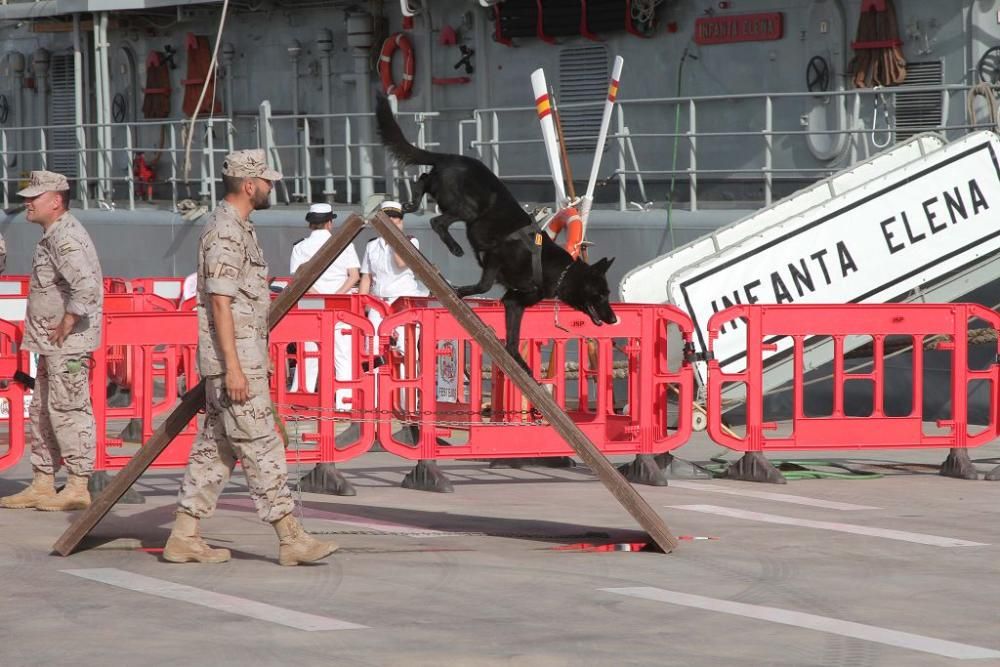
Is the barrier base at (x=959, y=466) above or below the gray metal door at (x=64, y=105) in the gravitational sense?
below

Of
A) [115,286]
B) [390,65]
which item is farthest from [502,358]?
[390,65]

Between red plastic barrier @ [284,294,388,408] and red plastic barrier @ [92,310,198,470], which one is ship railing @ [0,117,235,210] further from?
red plastic barrier @ [92,310,198,470]

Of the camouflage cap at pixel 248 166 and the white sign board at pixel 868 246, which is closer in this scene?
the camouflage cap at pixel 248 166

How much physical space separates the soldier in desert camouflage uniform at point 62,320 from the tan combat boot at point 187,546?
1.82 m

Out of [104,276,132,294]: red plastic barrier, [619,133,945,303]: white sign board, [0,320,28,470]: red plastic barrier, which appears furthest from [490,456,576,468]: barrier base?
[104,276,132,294]: red plastic barrier

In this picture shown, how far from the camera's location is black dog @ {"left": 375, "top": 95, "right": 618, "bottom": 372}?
26.2ft

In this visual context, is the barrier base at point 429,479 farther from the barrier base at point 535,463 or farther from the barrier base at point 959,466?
the barrier base at point 959,466

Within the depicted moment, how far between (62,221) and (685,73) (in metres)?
12.7

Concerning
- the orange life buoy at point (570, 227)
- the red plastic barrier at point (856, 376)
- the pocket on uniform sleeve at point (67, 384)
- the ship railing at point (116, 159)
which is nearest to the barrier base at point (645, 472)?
the red plastic barrier at point (856, 376)

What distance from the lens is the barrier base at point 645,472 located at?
1173 cm

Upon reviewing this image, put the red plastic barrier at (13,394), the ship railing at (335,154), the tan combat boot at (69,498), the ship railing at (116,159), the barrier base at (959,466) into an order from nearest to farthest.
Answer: the tan combat boot at (69,498) → the red plastic barrier at (13,394) → the barrier base at (959,466) → the ship railing at (335,154) → the ship railing at (116,159)

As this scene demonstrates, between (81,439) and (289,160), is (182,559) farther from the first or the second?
(289,160)

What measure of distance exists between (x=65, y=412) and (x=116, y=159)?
21.7 meters

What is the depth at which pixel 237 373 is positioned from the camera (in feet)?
26.6
